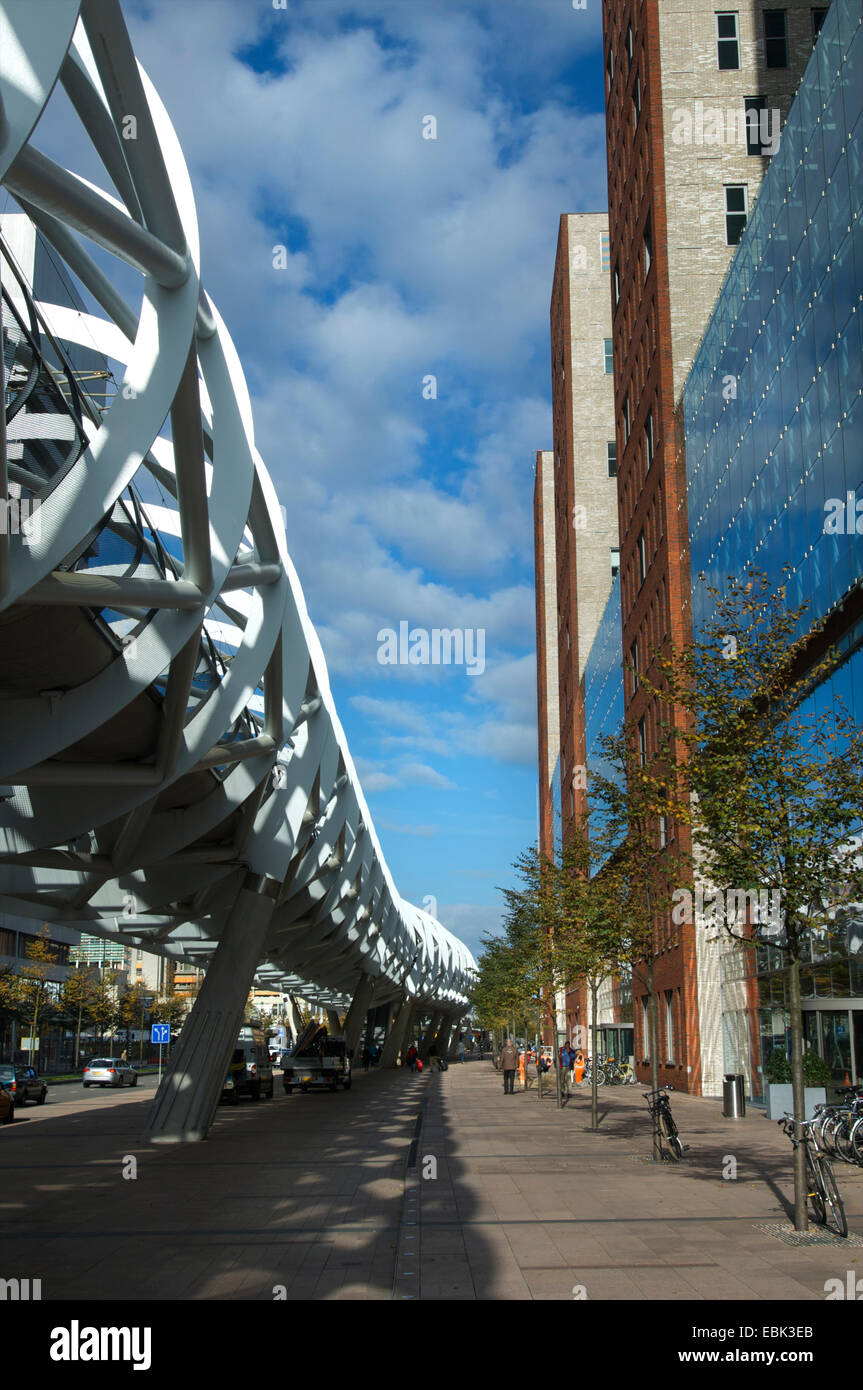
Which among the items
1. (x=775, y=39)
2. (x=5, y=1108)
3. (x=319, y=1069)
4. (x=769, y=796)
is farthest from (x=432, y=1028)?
(x=769, y=796)

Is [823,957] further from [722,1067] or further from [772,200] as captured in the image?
[772,200]

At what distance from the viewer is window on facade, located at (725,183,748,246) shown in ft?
142

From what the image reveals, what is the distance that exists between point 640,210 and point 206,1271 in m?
45.4

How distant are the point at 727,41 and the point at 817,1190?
43255mm

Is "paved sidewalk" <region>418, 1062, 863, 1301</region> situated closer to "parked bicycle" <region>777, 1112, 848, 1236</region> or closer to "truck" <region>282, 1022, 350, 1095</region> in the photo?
"parked bicycle" <region>777, 1112, 848, 1236</region>

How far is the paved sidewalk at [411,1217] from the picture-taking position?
9.90 m

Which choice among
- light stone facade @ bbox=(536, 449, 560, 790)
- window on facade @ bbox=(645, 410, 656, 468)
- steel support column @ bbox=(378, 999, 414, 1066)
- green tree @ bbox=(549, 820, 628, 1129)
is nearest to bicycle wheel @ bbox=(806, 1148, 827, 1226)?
green tree @ bbox=(549, 820, 628, 1129)

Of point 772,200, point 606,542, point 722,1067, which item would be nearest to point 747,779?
point 772,200

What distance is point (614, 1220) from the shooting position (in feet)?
42.4

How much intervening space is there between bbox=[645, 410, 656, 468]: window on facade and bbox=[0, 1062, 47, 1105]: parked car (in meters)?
29.2

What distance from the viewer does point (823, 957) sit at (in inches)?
1029

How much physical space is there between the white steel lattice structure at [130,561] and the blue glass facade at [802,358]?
9.95 meters

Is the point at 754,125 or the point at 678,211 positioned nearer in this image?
the point at 678,211

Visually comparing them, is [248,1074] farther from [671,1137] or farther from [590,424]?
[590,424]
